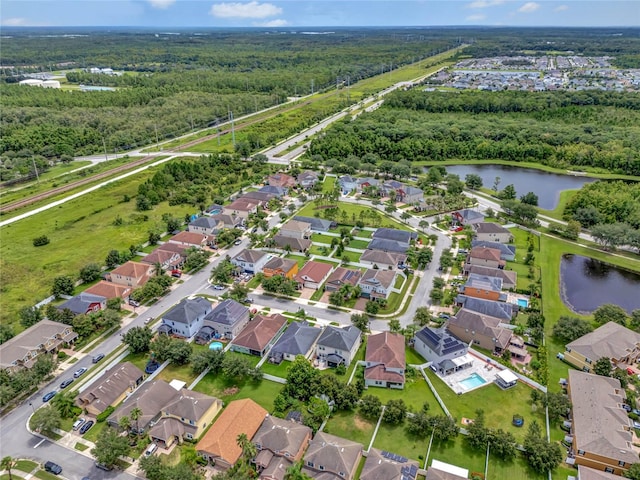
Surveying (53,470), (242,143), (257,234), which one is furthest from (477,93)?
(53,470)

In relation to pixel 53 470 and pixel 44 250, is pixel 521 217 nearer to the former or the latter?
pixel 53 470

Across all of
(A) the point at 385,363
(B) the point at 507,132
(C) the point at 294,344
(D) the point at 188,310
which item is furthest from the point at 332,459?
(B) the point at 507,132

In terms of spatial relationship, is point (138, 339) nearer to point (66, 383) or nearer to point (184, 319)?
point (184, 319)

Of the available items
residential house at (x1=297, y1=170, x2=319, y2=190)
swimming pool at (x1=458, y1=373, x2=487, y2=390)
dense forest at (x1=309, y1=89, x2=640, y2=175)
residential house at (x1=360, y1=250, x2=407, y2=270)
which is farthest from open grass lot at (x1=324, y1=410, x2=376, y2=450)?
dense forest at (x1=309, y1=89, x2=640, y2=175)

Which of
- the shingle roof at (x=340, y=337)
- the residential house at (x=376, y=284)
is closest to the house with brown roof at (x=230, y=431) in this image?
the shingle roof at (x=340, y=337)

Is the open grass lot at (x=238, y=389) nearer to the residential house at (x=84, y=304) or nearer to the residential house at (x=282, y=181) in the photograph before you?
the residential house at (x=84, y=304)
